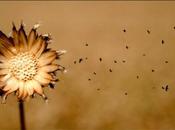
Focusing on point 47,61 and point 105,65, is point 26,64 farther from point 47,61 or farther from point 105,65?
point 105,65

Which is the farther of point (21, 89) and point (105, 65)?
point (105, 65)

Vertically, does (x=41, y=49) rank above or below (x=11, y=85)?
above

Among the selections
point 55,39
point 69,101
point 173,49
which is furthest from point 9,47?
point 173,49

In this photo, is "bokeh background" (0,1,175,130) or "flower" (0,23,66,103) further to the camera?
"bokeh background" (0,1,175,130)

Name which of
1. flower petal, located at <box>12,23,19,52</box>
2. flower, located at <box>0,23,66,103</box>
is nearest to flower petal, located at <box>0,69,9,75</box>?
flower, located at <box>0,23,66,103</box>

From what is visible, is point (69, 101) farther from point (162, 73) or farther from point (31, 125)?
point (162, 73)

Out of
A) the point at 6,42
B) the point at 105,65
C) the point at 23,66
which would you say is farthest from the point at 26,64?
the point at 105,65

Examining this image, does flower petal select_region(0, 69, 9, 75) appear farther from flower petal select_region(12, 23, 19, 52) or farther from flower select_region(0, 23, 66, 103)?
flower petal select_region(12, 23, 19, 52)
